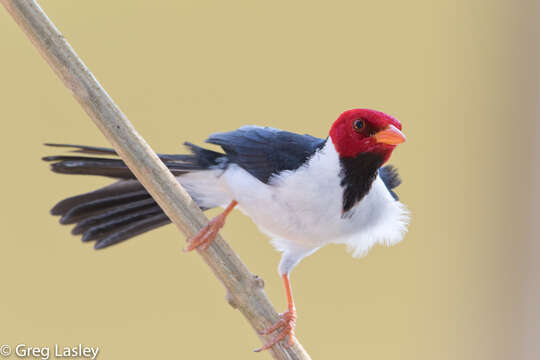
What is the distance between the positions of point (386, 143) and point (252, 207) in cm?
26

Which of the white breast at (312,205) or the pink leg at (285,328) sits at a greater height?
the white breast at (312,205)

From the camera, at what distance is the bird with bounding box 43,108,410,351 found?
886 millimetres

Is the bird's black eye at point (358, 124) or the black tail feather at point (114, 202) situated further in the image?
the black tail feather at point (114, 202)

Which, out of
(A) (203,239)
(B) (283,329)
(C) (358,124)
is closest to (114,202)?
(A) (203,239)

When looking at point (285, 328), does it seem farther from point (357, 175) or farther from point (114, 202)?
point (114, 202)

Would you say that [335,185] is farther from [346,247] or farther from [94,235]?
[94,235]

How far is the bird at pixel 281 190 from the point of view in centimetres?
89

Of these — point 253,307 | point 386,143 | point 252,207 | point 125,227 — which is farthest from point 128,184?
point 386,143

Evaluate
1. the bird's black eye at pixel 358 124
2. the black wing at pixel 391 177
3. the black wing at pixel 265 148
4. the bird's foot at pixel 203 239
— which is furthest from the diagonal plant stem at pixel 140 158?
the black wing at pixel 391 177

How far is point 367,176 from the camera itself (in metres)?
0.91

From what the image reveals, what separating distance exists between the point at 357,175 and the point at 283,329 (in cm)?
27

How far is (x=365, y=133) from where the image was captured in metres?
0.85

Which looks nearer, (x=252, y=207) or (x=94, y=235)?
(x=252, y=207)

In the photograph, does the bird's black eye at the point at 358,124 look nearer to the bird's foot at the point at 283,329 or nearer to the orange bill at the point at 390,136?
the orange bill at the point at 390,136
